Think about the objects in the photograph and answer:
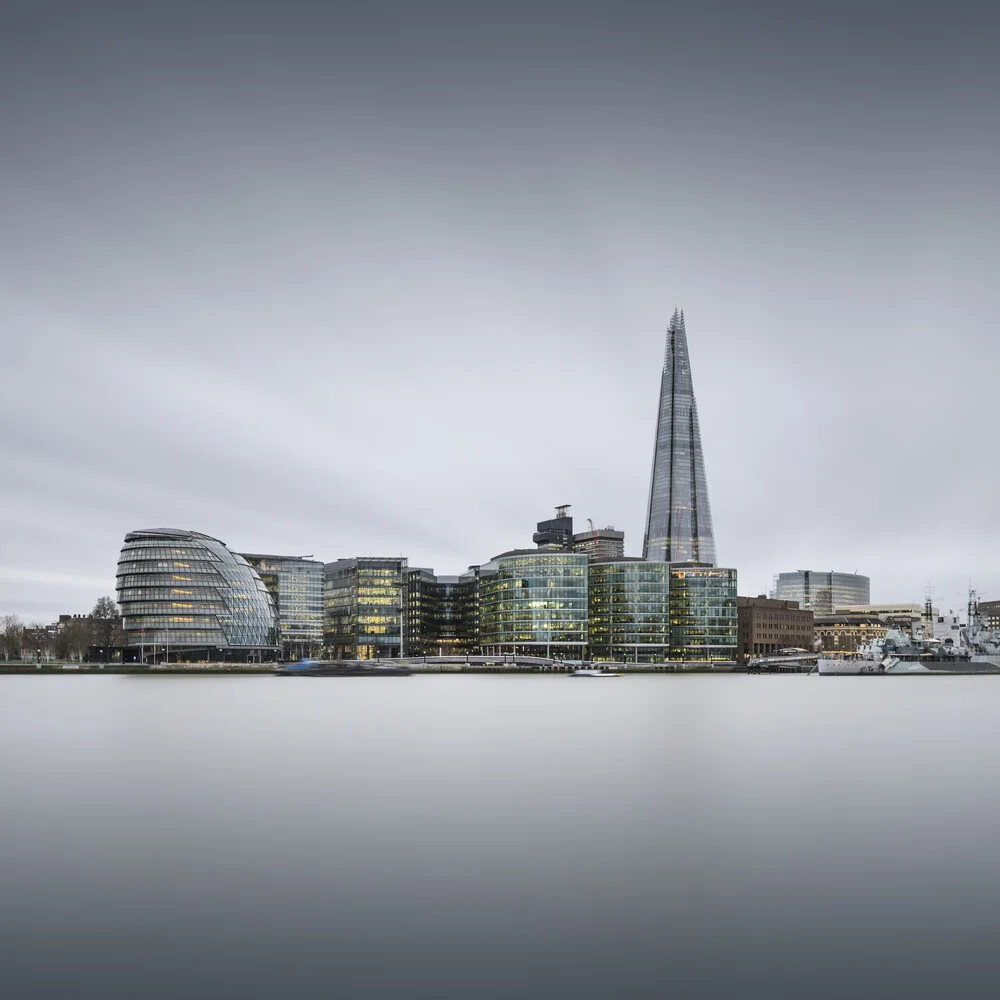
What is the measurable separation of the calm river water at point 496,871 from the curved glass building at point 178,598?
144 metres

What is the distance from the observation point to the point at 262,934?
599 inches

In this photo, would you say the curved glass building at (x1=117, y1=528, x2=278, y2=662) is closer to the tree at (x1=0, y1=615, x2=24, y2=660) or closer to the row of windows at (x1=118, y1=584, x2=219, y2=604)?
the row of windows at (x1=118, y1=584, x2=219, y2=604)

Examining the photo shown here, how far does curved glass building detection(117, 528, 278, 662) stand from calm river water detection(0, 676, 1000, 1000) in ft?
473

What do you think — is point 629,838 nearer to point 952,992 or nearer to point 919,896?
point 919,896

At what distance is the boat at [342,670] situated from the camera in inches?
6467

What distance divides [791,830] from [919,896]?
660 cm

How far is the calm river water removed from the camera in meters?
13.6

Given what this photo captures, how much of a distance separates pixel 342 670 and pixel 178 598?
4176 cm

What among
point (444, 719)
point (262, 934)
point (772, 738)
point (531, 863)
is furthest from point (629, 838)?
point (444, 719)

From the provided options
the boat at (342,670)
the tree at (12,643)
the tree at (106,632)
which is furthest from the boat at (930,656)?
the tree at (12,643)

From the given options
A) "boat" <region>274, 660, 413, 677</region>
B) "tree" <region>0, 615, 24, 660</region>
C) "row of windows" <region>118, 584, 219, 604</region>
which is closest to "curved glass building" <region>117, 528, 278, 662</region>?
"row of windows" <region>118, 584, 219, 604</region>

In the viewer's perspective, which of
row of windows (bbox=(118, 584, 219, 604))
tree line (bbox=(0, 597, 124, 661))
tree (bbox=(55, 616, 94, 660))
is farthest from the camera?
row of windows (bbox=(118, 584, 219, 604))

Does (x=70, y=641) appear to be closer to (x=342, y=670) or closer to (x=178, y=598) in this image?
(x=178, y=598)

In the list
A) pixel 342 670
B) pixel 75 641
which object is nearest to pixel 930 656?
pixel 342 670
